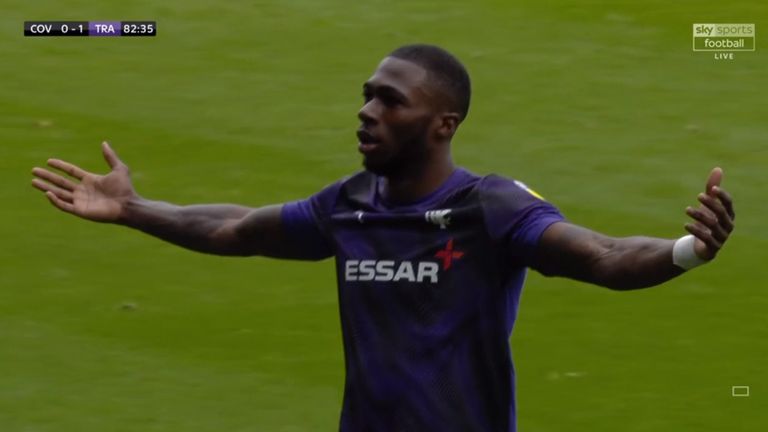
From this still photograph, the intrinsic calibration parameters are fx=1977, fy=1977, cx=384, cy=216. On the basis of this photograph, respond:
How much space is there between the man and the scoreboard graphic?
10219 millimetres

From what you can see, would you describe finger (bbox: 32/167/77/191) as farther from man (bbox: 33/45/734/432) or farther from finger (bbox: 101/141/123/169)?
man (bbox: 33/45/734/432)

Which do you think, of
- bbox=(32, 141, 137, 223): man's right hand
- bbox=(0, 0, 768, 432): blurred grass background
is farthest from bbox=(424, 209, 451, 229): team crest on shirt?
bbox=(0, 0, 768, 432): blurred grass background

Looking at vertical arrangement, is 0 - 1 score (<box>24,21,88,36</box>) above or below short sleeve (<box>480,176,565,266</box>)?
above

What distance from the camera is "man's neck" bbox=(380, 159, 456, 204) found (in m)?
6.23

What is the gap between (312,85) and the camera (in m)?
15.0

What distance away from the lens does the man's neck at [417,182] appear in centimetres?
623

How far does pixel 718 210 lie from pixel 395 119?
1.25m

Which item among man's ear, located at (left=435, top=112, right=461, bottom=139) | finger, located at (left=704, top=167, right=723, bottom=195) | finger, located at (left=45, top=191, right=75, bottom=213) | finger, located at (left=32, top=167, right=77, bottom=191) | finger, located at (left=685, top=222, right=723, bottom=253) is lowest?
finger, located at (left=45, top=191, right=75, bottom=213)

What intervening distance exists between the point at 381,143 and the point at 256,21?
10436 mm

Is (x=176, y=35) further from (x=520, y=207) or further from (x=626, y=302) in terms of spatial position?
(x=520, y=207)

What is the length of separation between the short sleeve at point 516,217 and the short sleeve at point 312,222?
63 centimetres

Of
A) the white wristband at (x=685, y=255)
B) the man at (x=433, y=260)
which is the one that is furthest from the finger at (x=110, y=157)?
the white wristband at (x=685, y=255)

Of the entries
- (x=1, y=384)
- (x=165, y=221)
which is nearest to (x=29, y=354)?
(x=1, y=384)

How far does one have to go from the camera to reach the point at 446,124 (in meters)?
6.29
